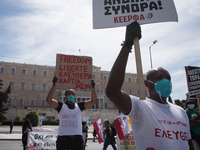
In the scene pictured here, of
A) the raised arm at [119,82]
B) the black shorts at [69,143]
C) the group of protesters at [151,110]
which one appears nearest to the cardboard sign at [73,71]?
the black shorts at [69,143]

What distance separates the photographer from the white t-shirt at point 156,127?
160cm

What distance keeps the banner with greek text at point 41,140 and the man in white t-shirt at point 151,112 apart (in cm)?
567

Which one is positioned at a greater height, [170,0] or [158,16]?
[170,0]

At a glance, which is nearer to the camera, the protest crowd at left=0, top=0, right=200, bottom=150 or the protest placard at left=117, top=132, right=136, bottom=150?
the protest crowd at left=0, top=0, right=200, bottom=150

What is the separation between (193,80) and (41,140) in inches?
250

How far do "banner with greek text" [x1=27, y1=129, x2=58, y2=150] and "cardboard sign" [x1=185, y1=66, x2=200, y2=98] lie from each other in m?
5.55

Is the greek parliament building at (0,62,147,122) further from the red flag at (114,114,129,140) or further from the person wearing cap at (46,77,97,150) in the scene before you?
the person wearing cap at (46,77,97,150)

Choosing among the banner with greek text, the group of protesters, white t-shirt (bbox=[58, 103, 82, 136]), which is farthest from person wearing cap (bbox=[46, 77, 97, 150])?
the banner with greek text

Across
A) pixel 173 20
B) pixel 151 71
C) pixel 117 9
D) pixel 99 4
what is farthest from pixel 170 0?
pixel 151 71

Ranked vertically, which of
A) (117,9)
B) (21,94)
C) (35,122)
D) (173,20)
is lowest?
(35,122)

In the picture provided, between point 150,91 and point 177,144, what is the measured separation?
1.75ft

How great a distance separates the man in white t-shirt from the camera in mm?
1591

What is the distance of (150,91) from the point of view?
1.91m

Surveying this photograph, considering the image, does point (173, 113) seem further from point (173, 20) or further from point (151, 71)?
point (173, 20)
